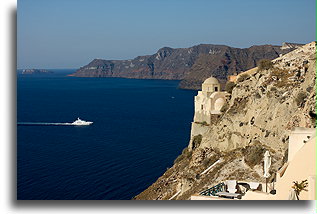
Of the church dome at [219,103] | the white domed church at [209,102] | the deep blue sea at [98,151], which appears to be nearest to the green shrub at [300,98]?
the white domed church at [209,102]

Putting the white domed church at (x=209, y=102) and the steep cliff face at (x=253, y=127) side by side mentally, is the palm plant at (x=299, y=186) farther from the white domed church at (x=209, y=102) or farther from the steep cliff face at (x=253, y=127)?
the white domed church at (x=209, y=102)

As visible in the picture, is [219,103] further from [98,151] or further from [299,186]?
[299,186]

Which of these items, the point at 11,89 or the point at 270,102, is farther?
the point at 270,102

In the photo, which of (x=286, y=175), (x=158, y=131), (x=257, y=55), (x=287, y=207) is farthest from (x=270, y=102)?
(x=257, y=55)

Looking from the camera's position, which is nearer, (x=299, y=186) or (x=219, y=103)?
(x=299, y=186)

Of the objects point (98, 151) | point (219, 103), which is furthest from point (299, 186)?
point (98, 151)

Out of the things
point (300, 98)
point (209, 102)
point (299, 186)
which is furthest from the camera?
point (209, 102)

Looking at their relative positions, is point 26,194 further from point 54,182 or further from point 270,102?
point 270,102
